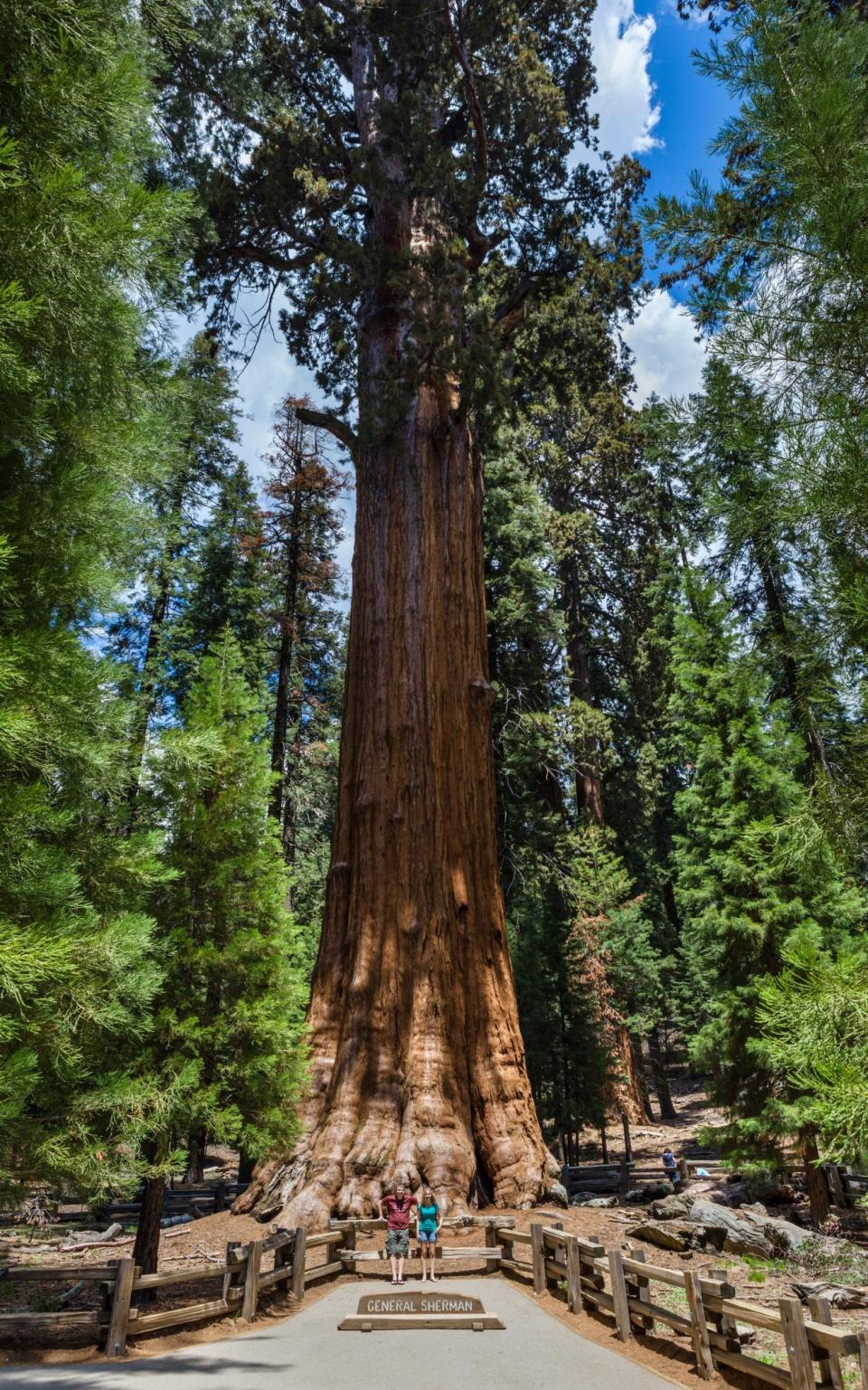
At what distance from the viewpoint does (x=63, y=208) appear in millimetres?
3688

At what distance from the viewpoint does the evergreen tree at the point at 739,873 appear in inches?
492

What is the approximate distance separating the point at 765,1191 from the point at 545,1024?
5039mm

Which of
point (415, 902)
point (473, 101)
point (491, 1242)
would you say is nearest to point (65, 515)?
point (415, 902)

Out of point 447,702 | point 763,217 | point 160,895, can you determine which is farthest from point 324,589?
point 763,217

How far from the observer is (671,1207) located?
11.3 meters

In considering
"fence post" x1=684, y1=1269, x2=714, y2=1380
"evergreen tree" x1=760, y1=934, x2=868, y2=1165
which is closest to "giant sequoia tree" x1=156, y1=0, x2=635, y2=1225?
"fence post" x1=684, y1=1269, x2=714, y2=1380

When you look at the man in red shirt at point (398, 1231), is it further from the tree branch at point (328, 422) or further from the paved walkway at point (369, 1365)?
the tree branch at point (328, 422)

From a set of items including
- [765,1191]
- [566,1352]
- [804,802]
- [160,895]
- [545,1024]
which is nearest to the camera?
[804,802]

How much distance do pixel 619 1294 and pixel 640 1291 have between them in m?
0.30

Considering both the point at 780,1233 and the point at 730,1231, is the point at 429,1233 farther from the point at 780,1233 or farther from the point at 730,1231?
the point at 780,1233

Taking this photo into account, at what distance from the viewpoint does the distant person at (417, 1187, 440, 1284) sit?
7715 millimetres

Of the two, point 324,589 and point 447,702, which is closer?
point 447,702

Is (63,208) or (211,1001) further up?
(63,208)

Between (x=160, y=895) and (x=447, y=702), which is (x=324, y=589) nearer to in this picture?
(x=447, y=702)
